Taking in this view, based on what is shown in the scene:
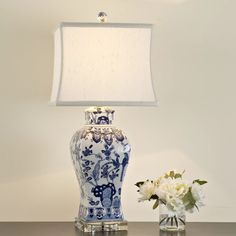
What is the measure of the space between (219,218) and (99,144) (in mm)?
623

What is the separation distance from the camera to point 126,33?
1847 millimetres

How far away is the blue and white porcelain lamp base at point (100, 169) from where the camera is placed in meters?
1.90

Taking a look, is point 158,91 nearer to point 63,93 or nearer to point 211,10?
point 211,10

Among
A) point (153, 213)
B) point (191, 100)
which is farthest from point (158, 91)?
point (153, 213)

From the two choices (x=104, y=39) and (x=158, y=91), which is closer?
(x=104, y=39)

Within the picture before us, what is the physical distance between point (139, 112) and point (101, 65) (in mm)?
444

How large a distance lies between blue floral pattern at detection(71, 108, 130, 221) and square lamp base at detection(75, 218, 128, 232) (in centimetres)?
1

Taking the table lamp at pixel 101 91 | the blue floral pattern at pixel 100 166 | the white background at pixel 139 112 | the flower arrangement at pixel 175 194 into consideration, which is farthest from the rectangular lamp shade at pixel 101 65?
the white background at pixel 139 112

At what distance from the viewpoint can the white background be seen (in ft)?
7.20

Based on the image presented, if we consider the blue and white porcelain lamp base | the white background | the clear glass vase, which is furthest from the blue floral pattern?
the white background

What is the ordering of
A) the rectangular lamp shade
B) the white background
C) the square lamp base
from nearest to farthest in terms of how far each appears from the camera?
1. the rectangular lamp shade
2. the square lamp base
3. the white background

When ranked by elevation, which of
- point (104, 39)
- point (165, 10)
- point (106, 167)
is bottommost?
point (106, 167)

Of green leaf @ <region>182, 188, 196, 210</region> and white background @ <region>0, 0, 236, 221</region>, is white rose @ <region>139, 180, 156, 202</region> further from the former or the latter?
white background @ <region>0, 0, 236, 221</region>

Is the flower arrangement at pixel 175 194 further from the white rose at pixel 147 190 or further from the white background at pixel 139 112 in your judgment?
the white background at pixel 139 112
